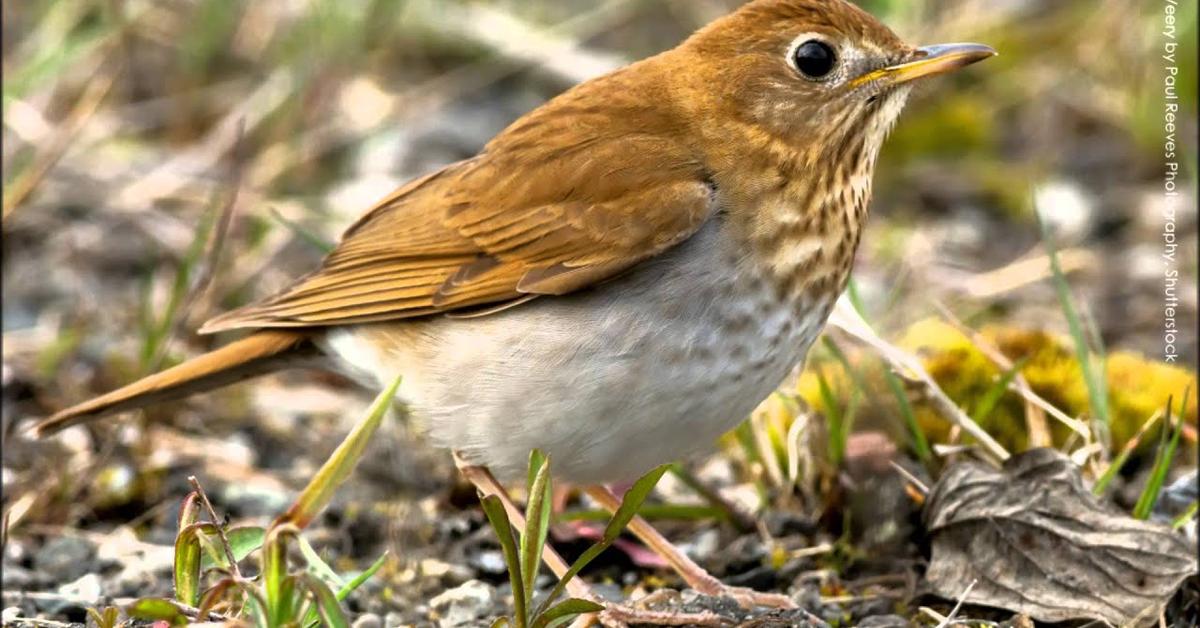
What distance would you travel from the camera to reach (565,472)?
4.14m

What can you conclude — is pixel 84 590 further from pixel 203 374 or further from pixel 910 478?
pixel 910 478

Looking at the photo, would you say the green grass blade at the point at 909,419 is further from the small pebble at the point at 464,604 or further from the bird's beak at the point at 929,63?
the small pebble at the point at 464,604

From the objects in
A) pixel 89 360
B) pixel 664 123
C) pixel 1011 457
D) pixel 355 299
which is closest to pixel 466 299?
pixel 355 299

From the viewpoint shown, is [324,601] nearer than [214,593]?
Yes

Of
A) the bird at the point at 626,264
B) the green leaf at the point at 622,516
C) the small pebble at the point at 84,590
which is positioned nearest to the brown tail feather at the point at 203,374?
the bird at the point at 626,264

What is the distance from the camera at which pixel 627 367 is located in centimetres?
392

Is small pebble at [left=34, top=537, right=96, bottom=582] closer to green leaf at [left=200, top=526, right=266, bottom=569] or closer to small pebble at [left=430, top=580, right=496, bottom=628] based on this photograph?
small pebble at [left=430, top=580, right=496, bottom=628]

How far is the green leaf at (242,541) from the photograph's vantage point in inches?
127

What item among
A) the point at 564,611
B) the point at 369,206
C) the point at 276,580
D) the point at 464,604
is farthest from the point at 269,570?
the point at 369,206

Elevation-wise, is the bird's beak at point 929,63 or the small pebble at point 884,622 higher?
the bird's beak at point 929,63

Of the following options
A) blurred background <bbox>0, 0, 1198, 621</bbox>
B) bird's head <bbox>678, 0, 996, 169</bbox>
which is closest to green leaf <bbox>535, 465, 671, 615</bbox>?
blurred background <bbox>0, 0, 1198, 621</bbox>

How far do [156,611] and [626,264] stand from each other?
5.18 ft

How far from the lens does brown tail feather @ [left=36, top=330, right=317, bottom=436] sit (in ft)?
14.7

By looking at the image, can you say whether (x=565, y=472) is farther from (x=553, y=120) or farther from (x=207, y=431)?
(x=207, y=431)
